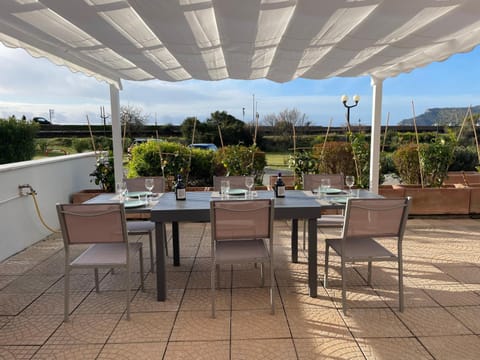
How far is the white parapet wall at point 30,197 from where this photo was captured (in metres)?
3.76

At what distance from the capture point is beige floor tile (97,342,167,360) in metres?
2.05

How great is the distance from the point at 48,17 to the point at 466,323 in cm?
362

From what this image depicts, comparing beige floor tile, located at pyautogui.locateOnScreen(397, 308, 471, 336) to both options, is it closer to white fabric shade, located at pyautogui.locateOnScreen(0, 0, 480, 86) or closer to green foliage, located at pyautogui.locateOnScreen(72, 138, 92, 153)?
white fabric shade, located at pyautogui.locateOnScreen(0, 0, 480, 86)

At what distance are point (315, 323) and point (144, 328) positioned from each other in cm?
117

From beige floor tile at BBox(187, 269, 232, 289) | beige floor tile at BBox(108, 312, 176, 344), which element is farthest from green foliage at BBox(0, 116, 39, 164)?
beige floor tile at BBox(108, 312, 176, 344)

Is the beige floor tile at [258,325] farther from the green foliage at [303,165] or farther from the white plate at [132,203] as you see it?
the green foliage at [303,165]

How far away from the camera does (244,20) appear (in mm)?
2557

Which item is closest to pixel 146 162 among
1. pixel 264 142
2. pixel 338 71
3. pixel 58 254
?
pixel 58 254

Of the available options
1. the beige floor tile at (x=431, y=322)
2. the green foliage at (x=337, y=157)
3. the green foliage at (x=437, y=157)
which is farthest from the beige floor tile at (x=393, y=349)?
the green foliage at (x=337, y=157)

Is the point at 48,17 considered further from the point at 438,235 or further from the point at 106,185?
the point at 438,235

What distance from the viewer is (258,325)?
2.38 meters

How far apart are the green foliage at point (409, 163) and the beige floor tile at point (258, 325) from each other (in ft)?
14.7

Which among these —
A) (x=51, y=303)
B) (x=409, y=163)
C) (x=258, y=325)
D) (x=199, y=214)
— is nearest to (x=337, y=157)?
(x=409, y=163)

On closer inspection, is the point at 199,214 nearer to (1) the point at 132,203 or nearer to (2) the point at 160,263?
(2) the point at 160,263
